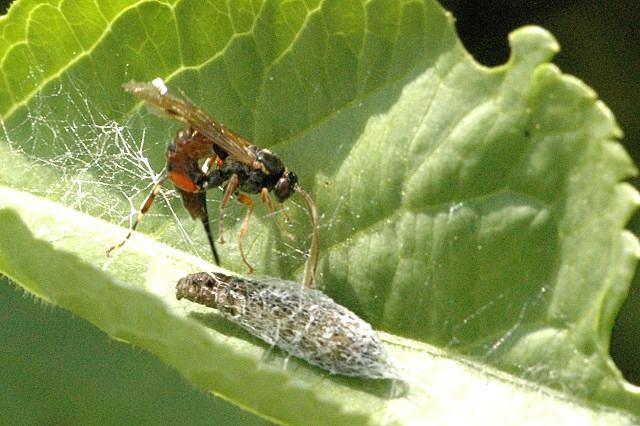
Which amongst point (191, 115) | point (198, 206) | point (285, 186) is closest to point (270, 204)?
point (285, 186)

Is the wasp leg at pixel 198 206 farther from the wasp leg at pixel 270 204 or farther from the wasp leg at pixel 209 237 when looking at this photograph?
the wasp leg at pixel 270 204

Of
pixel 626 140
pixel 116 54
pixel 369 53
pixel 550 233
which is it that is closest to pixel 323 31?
pixel 369 53

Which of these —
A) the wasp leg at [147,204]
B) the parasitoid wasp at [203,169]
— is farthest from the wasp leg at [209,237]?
the wasp leg at [147,204]

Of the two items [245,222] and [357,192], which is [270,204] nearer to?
[245,222]

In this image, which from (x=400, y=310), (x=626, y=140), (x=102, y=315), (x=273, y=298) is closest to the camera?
A: (x=102, y=315)

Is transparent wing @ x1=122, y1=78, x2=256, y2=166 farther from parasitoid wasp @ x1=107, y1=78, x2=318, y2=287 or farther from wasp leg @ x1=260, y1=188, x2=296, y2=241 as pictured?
wasp leg @ x1=260, y1=188, x2=296, y2=241

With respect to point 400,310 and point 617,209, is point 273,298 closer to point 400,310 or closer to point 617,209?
point 400,310
